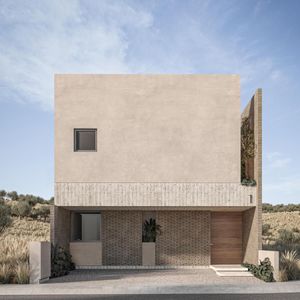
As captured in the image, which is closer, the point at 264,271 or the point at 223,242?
the point at 264,271

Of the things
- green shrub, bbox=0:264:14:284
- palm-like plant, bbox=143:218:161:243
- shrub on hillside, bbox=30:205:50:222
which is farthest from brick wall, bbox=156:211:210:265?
shrub on hillside, bbox=30:205:50:222

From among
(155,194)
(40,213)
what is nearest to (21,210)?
(40,213)

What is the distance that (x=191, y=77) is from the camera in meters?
17.4

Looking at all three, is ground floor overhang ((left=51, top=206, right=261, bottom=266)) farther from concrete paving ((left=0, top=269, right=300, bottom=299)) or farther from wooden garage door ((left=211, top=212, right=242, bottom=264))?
concrete paving ((left=0, top=269, right=300, bottom=299))

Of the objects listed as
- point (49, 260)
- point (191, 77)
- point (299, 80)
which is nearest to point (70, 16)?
point (191, 77)

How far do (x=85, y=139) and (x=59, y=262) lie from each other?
4.82 metres

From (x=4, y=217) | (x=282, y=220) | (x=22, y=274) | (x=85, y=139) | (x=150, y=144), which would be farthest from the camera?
(x=282, y=220)

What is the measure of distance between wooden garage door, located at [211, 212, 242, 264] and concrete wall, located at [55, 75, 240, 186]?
3121mm

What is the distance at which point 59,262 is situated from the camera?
642 inches

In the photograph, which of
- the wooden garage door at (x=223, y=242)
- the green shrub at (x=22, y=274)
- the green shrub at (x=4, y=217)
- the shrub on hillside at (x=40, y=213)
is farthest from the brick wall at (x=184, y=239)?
the shrub on hillside at (x=40, y=213)

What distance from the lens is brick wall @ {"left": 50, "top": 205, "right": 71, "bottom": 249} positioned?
1645 centimetres

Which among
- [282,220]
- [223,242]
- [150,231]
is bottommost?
[282,220]

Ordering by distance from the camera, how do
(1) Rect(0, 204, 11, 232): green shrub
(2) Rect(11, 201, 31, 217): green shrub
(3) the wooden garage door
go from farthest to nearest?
(2) Rect(11, 201, 31, 217): green shrub < (1) Rect(0, 204, 11, 232): green shrub < (3) the wooden garage door

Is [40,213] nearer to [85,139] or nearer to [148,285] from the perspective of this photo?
[85,139]
